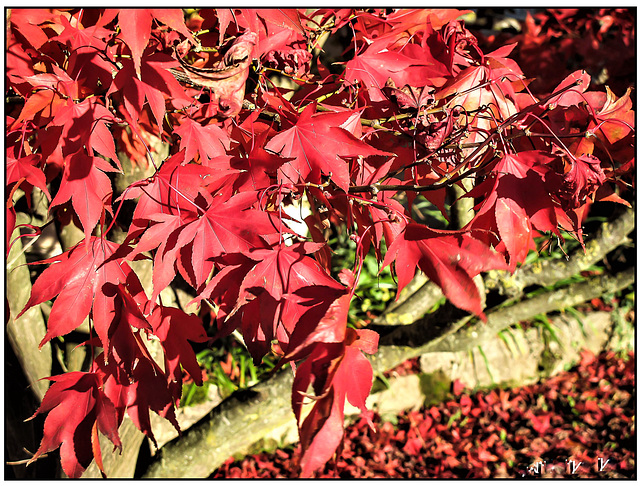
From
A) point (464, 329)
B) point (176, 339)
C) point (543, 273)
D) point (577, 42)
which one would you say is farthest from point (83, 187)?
point (577, 42)

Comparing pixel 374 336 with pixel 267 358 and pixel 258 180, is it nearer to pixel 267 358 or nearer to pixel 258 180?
pixel 258 180

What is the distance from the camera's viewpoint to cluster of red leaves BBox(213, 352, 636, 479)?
2.54 m

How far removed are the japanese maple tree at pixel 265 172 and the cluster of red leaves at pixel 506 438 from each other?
171cm

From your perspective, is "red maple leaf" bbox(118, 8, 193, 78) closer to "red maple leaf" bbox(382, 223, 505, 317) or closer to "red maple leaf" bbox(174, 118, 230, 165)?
"red maple leaf" bbox(174, 118, 230, 165)

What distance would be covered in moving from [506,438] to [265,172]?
2.58 meters

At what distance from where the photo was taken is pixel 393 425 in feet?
9.20

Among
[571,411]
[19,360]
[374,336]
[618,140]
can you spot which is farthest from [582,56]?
[19,360]

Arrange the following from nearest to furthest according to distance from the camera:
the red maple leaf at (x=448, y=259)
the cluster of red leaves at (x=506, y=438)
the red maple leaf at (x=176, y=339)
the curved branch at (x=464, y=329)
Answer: the red maple leaf at (x=448, y=259), the red maple leaf at (x=176, y=339), the curved branch at (x=464, y=329), the cluster of red leaves at (x=506, y=438)

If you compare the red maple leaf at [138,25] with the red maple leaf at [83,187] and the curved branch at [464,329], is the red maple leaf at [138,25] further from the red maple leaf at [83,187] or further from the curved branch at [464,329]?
the curved branch at [464,329]

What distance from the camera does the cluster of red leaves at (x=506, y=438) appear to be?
2.54 m

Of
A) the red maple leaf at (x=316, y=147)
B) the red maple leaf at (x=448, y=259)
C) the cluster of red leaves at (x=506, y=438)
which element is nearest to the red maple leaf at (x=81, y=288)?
the red maple leaf at (x=316, y=147)

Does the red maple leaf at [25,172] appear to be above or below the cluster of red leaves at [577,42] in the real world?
above

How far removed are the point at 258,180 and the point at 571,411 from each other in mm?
2922

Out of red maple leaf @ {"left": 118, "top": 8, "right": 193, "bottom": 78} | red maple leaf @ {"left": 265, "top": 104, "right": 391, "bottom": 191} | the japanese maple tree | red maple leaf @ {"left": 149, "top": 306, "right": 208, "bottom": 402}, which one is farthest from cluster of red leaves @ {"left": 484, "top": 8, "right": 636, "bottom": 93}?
red maple leaf @ {"left": 149, "top": 306, "right": 208, "bottom": 402}
